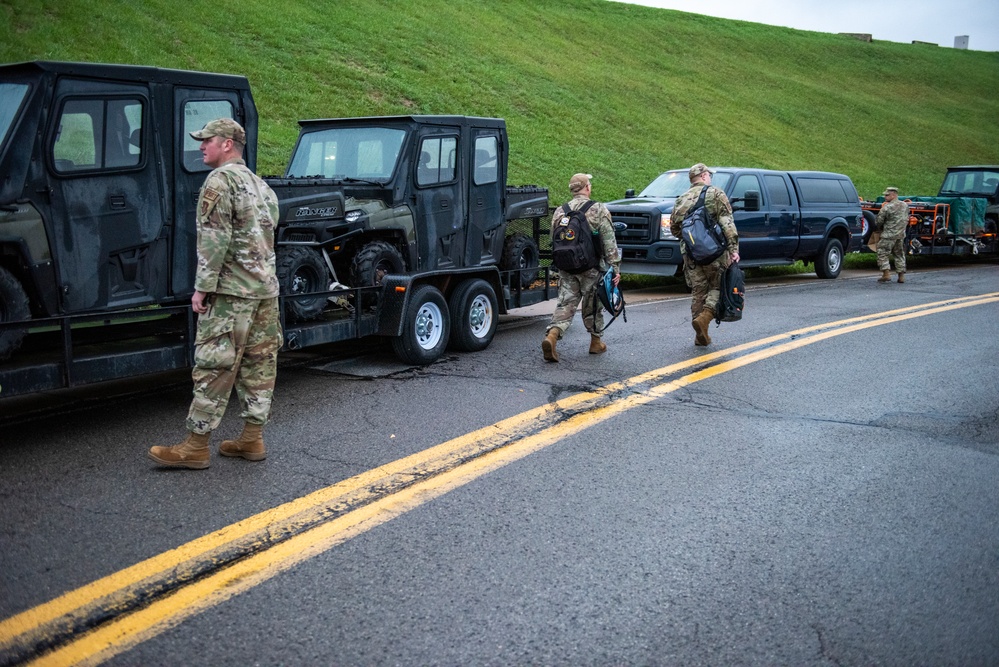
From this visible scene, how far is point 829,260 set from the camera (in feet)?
60.8

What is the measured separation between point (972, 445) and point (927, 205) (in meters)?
16.7

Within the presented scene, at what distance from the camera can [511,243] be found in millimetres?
10977

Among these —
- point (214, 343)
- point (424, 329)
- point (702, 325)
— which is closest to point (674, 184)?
point (702, 325)

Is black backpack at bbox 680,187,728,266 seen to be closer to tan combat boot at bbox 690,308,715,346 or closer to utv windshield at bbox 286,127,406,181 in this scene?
tan combat boot at bbox 690,308,715,346

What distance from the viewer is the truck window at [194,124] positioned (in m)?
7.15

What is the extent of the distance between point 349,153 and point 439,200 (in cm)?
101

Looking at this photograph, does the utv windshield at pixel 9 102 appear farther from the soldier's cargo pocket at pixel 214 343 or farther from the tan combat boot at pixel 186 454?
the tan combat boot at pixel 186 454

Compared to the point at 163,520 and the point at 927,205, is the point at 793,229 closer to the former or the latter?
the point at 927,205

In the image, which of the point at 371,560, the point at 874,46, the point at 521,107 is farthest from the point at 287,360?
the point at 874,46

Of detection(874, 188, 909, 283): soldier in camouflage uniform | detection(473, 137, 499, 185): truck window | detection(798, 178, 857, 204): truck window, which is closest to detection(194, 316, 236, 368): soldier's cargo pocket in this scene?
detection(473, 137, 499, 185): truck window

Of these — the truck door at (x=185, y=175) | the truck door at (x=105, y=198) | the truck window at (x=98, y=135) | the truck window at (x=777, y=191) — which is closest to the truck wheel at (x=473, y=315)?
the truck door at (x=185, y=175)

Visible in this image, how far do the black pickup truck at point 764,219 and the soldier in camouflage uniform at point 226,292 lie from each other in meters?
10.7

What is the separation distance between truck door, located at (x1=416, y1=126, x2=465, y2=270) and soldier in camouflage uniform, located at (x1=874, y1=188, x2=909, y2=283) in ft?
33.2

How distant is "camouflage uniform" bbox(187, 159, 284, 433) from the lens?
209 inches
